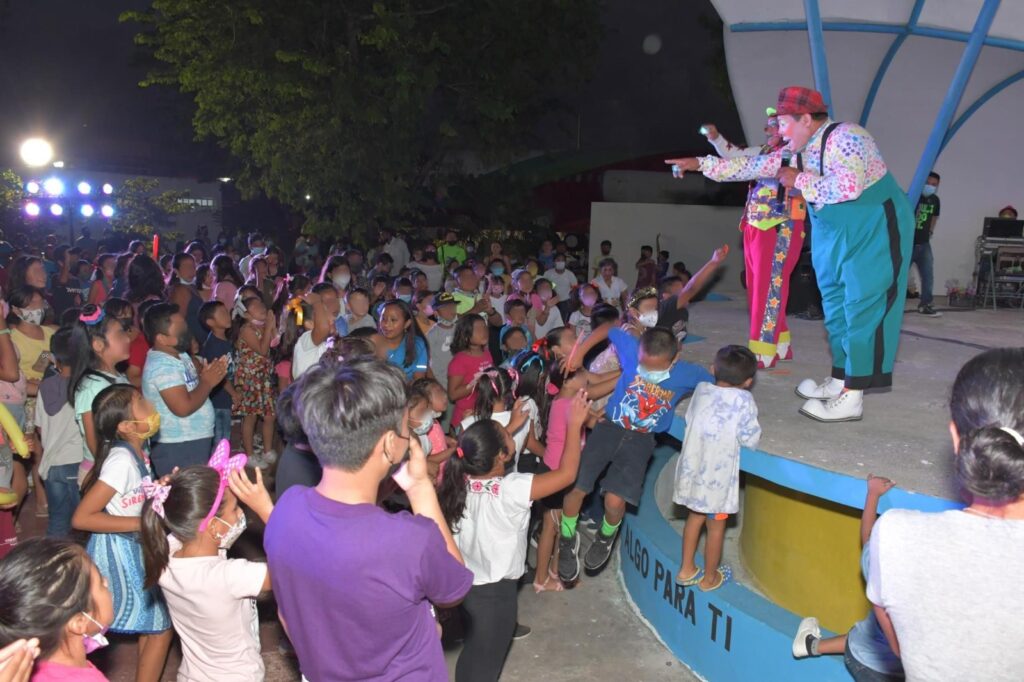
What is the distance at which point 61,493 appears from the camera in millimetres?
5043

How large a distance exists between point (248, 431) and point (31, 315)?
7.01ft

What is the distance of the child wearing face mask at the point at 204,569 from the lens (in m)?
3.06

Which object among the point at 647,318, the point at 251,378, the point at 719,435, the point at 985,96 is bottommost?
the point at 251,378

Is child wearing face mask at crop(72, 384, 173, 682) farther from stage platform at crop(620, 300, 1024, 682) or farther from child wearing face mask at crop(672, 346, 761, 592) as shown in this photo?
stage platform at crop(620, 300, 1024, 682)

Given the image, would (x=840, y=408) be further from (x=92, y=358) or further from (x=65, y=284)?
(x=65, y=284)

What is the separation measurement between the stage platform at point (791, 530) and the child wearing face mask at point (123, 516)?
2818mm

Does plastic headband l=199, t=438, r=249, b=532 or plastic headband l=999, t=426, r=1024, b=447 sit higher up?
plastic headband l=999, t=426, r=1024, b=447

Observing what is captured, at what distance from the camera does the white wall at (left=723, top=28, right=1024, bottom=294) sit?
9.09 m

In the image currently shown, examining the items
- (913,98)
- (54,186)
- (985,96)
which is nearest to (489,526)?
(913,98)

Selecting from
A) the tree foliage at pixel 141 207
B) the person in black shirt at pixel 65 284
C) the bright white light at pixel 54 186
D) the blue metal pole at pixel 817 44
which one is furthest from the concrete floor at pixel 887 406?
the tree foliage at pixel 141 207

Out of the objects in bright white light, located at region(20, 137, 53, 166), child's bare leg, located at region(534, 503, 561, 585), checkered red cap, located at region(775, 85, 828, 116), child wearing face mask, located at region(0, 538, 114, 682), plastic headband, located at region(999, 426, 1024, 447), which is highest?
bright white light, located at region(20, 137, 53, 166)

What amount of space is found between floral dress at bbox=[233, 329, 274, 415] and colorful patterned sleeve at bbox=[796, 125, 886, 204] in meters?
4.85

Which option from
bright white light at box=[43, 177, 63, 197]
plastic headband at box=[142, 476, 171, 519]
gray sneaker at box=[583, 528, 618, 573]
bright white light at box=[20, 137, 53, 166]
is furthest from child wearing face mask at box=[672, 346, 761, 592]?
bright white light at box=[20, 137, 53, 166]

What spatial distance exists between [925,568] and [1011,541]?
0.66 feet
